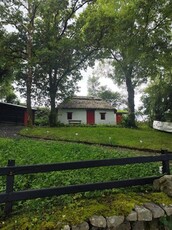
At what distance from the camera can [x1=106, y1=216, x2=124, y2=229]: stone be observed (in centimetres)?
427

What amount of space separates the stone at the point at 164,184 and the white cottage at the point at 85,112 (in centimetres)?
2965

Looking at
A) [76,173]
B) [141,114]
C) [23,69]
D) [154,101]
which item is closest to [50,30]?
[23,69]

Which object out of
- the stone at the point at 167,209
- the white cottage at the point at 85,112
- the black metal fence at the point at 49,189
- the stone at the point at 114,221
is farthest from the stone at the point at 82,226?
the white cottage at the point at 85,112

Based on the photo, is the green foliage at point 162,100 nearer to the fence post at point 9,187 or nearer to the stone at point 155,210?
the stone at point 155,210

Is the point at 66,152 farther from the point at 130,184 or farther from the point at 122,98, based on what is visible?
the point at 122,98

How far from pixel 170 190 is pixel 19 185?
3.70 meters

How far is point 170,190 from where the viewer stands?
5152 millimetres

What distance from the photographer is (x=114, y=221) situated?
432 centimetres

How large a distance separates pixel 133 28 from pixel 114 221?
1649 centimetres

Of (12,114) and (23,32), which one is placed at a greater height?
(23,32)

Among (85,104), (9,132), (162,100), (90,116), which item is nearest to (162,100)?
(162,100)

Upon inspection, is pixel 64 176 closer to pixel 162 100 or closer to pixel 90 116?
pixel 162 100

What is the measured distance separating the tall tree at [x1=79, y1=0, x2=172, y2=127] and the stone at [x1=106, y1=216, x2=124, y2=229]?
48.2 ft

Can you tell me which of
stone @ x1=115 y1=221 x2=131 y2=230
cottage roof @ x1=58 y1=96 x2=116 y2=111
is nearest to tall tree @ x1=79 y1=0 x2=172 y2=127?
cottage roof @ x1=58 y1=96 x2=116 y2=111
